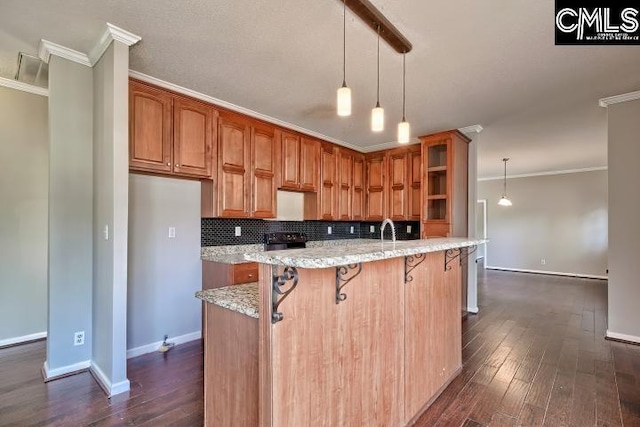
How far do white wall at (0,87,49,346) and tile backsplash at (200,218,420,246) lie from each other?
1.68 m

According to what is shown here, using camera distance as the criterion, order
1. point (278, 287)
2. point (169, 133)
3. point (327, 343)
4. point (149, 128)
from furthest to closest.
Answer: point (169, 133), point (149, 128), point (327, 343), point (278, 287)

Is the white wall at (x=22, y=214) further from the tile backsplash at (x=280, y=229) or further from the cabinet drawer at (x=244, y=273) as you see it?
the cabinet drawer at (x=244, y=273)

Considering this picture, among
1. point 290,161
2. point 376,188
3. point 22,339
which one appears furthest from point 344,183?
point 22,339

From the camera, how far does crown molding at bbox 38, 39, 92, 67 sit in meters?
2.35

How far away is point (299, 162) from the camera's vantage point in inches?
167

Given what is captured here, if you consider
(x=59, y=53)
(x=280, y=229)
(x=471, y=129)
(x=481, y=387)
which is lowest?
(x=481, y=387)

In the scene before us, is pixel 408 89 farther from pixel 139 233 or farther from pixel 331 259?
pixel 139 233

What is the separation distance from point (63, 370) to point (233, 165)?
2.26m

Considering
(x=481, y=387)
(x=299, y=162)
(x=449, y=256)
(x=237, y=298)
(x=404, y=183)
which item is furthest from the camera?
(x=404, y=183)

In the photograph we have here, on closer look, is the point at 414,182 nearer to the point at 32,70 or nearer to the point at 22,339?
the point at 32,70

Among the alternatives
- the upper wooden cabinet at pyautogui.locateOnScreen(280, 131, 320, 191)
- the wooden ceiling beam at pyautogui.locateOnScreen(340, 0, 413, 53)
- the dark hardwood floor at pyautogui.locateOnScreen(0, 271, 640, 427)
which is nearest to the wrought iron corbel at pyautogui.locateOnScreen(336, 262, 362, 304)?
the dark hardwood floor at pyautogui.locateOnScreen(0, 271, 640, 427)

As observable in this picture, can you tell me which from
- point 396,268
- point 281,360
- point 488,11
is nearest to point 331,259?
point 281,360

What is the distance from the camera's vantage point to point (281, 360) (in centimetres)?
126

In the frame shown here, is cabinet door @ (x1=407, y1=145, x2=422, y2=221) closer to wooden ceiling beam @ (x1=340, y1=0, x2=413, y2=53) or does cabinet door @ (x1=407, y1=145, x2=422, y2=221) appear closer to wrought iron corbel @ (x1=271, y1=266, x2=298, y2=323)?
wooden ceiling beam @ (x1=340, y1=0, x2=413, y2=53)
